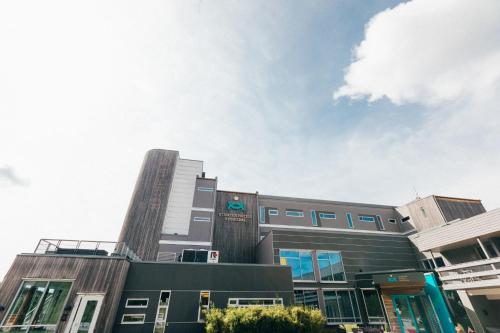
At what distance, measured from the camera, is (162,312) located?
12.9 metres

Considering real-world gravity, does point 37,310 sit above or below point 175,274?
below

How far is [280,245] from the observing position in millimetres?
19578

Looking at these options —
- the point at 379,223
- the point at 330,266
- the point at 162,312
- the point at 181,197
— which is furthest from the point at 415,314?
the point at 181,197

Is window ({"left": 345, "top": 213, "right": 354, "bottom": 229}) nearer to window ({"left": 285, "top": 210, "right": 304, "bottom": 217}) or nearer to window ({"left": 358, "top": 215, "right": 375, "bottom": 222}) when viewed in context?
window ({"left": 358, "top": 215, "right": 375, "bottom": 222})

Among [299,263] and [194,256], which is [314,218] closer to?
[299,263]

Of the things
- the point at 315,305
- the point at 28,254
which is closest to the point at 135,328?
the point at 28,254

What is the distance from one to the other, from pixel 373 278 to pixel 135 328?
17142mm

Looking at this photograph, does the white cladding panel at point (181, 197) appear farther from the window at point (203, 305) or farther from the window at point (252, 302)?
the window at point (252, 302)

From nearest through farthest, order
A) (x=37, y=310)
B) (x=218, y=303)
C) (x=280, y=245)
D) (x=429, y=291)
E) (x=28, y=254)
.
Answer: (x=37, y=310) < (x=28, y=254) < (x=218, y=303) < (x=429, y=291) < (x=280, y=245)

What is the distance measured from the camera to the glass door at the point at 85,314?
35.9 ft

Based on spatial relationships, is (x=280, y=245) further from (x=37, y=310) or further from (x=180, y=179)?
(x=37, y=310)

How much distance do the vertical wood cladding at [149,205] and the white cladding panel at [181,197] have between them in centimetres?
51

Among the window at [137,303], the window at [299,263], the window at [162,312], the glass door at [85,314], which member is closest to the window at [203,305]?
the window at [162,312]

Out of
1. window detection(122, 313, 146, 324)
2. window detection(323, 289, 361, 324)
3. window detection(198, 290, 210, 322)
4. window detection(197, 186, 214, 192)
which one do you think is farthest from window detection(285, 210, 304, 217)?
window detection(122, 313, 146, 324)
